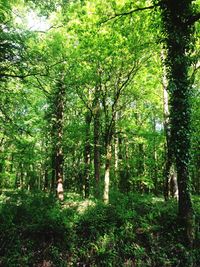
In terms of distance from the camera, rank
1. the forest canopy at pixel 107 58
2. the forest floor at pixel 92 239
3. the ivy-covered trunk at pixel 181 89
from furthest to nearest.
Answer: the ivy-covered trunk at pixel 181 89
the forest canopy at pixel 107 58
the forest floor at pixel 92 239

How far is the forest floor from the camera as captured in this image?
25.0 ft

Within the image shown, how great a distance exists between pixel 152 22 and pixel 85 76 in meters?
4.16

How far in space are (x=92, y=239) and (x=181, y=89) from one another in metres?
6.02

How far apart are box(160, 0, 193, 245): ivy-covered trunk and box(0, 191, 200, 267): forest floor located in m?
1.06

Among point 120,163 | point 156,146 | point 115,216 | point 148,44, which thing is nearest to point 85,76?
point 148,44

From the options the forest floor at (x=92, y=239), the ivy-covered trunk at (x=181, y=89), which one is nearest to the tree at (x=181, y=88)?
the ivy-covered trunk at (x=181, y=89)

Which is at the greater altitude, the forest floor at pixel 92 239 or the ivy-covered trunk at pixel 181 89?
the ivy-covered trunk at pixel 181 89

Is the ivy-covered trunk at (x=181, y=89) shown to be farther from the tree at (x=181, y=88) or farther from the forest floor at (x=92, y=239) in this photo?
the forest floor at (x=92, y=239)

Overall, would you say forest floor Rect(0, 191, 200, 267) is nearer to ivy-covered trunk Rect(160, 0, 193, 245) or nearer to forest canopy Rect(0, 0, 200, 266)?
forest canopy Rect(0, 0, 200, 266)

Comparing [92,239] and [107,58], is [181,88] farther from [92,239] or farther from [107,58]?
[92,239]

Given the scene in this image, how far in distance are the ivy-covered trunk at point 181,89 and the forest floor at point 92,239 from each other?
1.06 metres

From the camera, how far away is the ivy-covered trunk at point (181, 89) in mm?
8594

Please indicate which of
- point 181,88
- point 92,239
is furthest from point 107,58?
point 92,239

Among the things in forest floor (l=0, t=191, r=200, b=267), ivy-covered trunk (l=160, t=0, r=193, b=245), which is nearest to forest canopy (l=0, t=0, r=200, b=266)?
ivy-covered trunk (l=160, t=0, r=193, b=245)
